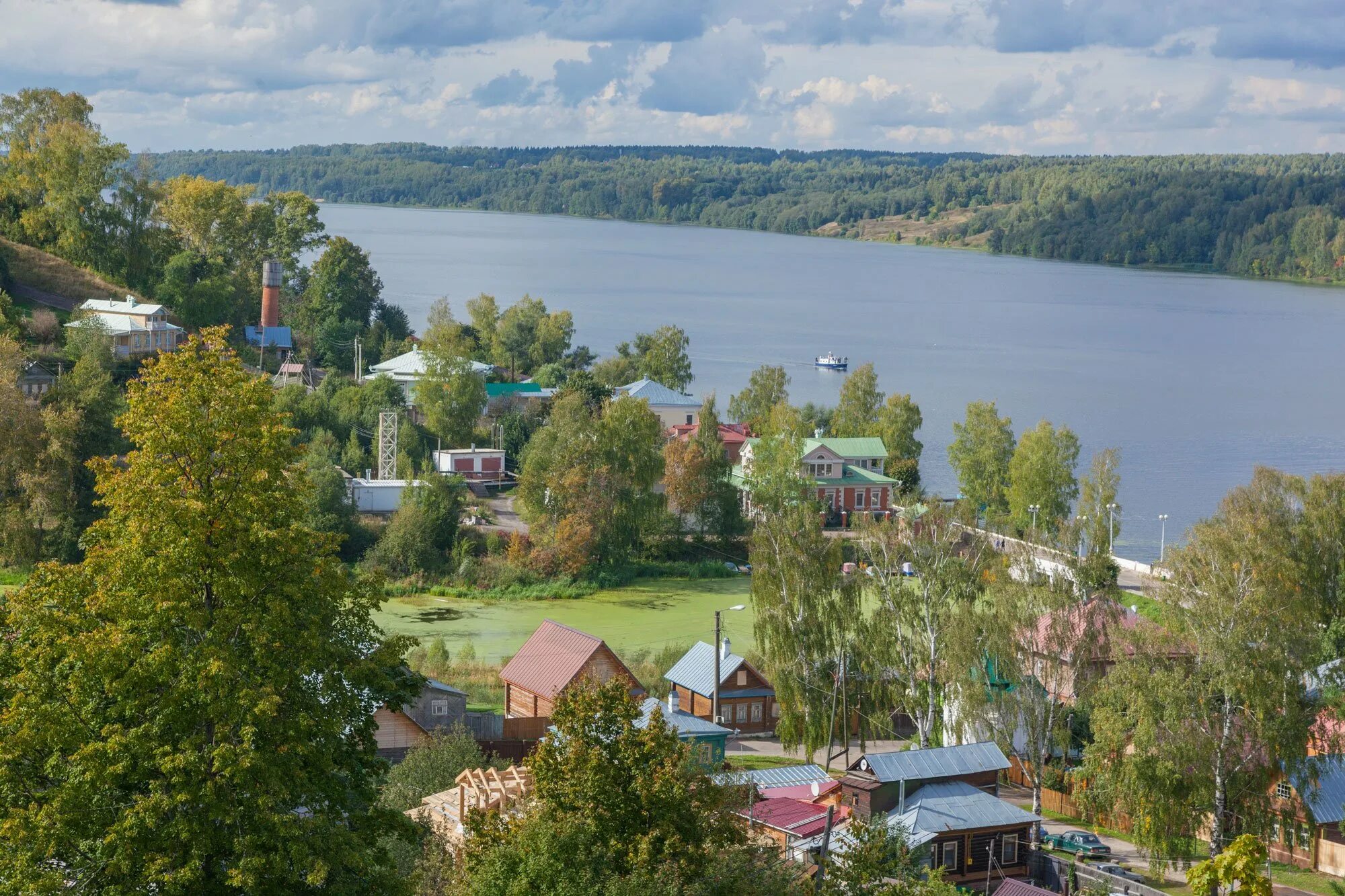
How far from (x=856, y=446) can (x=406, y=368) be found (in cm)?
1507

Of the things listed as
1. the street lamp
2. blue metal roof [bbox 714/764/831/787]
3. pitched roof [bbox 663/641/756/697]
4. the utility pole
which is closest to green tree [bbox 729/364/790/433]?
the street lamp

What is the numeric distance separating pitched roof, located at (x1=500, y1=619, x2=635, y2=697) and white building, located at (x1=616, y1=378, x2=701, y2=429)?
24193 mm

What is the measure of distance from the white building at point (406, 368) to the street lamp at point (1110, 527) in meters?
19.7

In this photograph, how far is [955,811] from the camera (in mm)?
17438

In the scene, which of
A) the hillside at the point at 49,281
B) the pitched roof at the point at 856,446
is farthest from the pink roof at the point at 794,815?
the hillside at the point at 49,281

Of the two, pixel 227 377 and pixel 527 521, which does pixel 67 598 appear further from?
pixel 527 521

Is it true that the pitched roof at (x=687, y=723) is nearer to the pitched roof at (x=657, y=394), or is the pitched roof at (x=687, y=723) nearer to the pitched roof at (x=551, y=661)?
the pitched roof at (x=551, y=661)

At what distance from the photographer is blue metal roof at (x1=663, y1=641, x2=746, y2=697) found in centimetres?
2458

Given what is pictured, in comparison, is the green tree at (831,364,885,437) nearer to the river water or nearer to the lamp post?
the river water

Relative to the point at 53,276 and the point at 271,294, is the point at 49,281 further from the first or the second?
A: the point at 271,294

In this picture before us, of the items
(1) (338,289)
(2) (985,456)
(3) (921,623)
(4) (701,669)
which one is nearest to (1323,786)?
(3) (921,623)

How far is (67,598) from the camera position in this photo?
9.10 m

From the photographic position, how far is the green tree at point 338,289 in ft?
178

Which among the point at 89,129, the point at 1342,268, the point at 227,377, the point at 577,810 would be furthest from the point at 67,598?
the point at 1342,268
